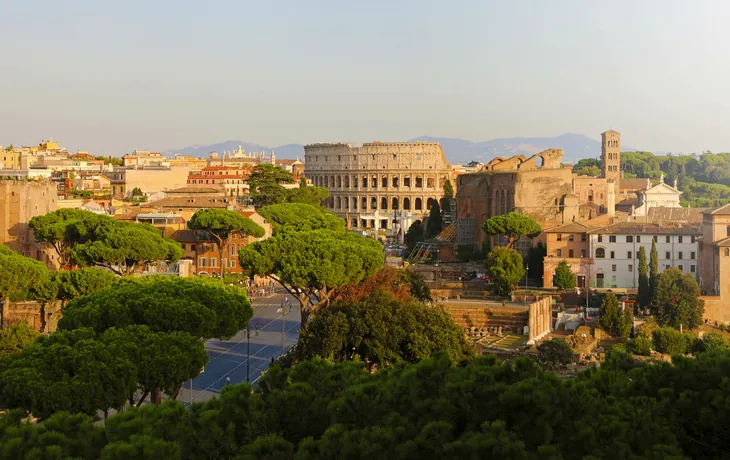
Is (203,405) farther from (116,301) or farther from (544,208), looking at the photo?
(544,208)

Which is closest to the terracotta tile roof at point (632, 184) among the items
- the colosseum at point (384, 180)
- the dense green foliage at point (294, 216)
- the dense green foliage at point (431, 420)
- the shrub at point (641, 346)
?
the colosseum at point (384, 180)

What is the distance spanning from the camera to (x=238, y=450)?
11633mm

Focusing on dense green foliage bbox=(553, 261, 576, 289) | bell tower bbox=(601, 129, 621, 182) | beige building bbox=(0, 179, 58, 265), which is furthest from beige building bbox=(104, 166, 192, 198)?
dense green foliage bbox=(553, 261, 576, 289)

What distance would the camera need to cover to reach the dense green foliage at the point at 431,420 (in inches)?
419

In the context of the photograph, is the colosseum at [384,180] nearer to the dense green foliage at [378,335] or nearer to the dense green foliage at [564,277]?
the dense green foliage at [564,277]

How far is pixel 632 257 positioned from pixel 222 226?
1942cm

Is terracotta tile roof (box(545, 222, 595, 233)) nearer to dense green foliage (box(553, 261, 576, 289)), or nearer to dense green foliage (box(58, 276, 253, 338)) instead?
dense green foliage (box(553, 261, 576, 289))

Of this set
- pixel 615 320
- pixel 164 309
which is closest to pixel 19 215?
pixel 164 309

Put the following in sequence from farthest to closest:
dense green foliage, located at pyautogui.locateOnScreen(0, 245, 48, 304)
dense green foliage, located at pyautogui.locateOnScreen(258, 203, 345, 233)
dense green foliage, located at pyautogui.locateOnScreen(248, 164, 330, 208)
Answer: dense green foliage, located at pyautogui.locateOnScreen(248, 164, 330, 208) → dense green foliage, located at pyautogui.locateOnScreen(258, 203, 345, 233) → dense green foliage, located at pyautogui.locateOnScreen(0, 245, 48, 304)

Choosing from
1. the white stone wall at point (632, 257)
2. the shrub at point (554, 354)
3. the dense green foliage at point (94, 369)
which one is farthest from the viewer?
the white stone wall at point (632, 257)

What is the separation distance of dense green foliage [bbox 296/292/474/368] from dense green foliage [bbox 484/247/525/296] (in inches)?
698

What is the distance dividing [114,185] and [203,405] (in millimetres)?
70219

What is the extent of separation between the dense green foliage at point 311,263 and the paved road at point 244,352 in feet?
5.57

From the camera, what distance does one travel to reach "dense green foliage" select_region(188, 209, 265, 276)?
1901 inches
